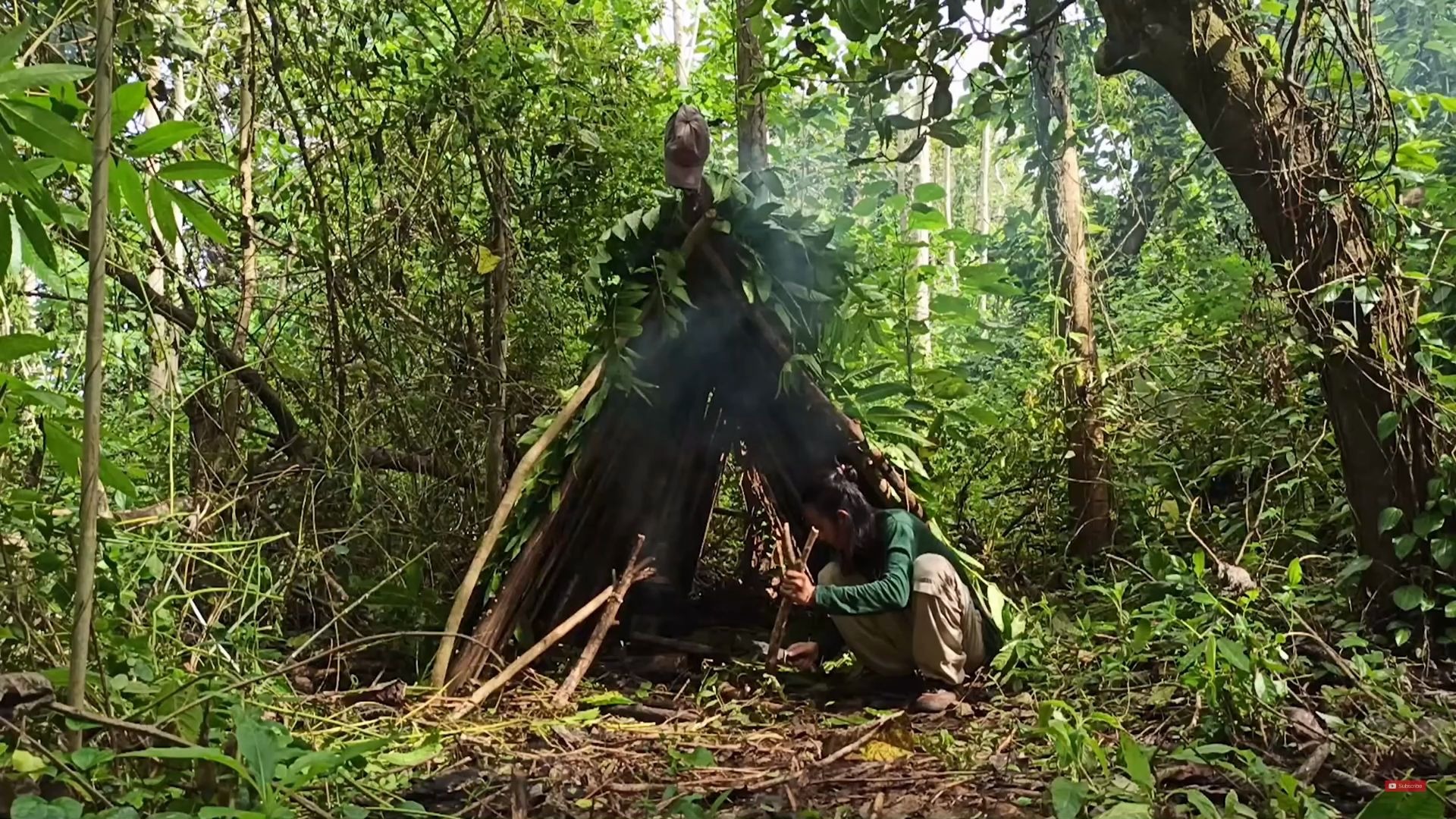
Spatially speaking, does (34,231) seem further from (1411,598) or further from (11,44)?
(1411,598)

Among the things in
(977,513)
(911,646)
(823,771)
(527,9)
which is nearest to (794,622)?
(911,646)

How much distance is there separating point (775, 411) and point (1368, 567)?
2236 millimetres

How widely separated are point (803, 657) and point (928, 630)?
734 millimetres

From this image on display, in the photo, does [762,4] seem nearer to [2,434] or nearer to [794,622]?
[2,434]

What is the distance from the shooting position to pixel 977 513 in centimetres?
524

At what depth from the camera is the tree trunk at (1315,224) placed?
3.12 meters

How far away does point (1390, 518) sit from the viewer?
3.12 m

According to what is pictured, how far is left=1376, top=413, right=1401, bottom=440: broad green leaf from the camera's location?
3.05 m

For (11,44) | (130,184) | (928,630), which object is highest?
(11,44)

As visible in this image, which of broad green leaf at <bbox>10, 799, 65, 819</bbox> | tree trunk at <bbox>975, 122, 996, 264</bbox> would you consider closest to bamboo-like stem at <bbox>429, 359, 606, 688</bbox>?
broad green leaf at <bbox>10, 799, 65, 819</bbox>

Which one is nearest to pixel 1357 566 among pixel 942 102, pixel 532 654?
pixel 942 102

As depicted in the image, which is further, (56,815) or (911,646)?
(911,646)

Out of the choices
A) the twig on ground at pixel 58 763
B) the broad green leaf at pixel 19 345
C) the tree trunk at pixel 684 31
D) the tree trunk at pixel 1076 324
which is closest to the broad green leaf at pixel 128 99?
the broad green leaf at pixel 19 345

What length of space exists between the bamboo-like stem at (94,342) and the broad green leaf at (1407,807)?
7.56ft
